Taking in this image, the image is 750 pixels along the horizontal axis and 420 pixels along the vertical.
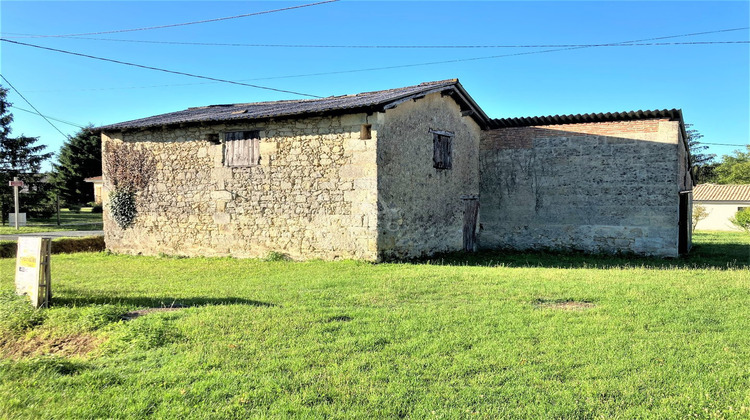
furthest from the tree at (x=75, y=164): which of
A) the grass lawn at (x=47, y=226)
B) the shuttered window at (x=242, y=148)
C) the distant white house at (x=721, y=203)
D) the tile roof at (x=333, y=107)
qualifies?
the distant white house at (x=721, y=203)

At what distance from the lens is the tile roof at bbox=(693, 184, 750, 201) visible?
3497 cm

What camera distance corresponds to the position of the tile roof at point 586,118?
1229 centimetres

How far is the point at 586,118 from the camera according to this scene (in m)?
13.2

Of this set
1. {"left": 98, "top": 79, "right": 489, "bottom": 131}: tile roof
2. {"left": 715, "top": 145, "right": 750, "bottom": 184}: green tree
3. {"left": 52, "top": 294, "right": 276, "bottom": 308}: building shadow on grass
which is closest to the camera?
{"left": 52, "top": 294, "right": 276, "bottom": 308}: building shadow on grass

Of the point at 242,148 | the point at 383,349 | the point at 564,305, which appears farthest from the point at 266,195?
the point at 383,349

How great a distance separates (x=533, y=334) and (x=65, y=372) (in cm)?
448

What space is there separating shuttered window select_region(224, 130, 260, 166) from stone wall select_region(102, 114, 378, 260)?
0.15m

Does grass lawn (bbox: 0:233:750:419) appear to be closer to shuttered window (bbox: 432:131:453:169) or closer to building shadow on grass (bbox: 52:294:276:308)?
building shadow on grass (bbox: 52:294:276:308)

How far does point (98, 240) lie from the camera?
635 inches

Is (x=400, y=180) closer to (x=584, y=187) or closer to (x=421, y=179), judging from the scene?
(x=421, y=179)

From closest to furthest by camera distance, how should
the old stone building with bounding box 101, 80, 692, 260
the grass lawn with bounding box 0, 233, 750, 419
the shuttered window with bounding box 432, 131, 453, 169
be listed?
the grass lawn with bounding box 0, 233, 750, 419 → the old stone building with bounding box 101, 80, 692, 260 → the shuttered window with bounding box 432, 131, 453, 169

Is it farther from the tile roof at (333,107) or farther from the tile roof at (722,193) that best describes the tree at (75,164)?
the tile roof at (722,193)

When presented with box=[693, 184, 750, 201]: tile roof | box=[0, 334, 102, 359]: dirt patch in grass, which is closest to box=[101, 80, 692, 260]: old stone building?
box=[0, 334, 102, 359]: dirt patch in grass

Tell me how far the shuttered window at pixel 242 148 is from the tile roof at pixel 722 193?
3602 cm
